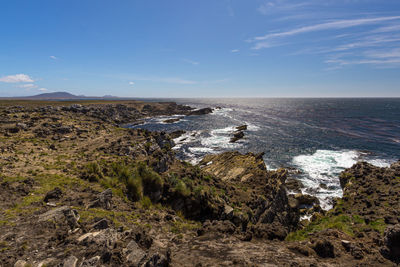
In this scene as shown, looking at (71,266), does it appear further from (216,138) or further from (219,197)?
(216,138)

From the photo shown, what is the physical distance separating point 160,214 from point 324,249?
35.6 feet

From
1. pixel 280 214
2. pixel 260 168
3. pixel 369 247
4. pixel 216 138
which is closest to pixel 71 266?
pixel 369 247

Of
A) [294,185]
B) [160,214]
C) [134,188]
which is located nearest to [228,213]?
[160,214]

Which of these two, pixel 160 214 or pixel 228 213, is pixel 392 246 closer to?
pixel 228 213

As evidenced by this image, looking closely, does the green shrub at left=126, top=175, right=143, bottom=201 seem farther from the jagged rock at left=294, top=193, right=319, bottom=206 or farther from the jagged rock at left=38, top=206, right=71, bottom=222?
the jagged rock at left=294, top=193, right=319, bottom=206

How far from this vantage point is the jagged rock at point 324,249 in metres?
9.84

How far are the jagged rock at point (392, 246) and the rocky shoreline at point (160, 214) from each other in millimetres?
43

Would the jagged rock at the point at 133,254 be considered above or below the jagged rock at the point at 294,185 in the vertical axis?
above

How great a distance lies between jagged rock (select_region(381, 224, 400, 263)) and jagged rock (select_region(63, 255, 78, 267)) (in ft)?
51.5

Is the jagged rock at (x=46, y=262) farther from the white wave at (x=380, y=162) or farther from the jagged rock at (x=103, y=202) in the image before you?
the white wave at (x=380, y=162)

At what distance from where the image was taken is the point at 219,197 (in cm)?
1909

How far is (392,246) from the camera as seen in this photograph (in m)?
10.2

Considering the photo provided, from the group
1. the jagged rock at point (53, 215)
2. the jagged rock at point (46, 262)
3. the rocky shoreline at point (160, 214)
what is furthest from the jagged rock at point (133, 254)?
the jagged rock at point (53, 215)

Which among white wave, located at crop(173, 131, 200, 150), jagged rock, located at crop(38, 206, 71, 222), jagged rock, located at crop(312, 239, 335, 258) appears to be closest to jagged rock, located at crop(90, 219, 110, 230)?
jagged rock, located at crop(38, 206, 71, 222)
